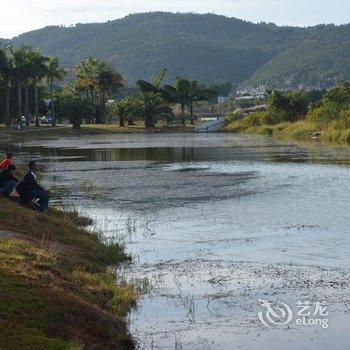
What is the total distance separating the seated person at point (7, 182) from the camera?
21.0m

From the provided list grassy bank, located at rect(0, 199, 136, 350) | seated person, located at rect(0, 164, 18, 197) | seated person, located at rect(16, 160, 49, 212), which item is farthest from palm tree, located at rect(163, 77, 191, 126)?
grassy bank, located at rect(0, 199, 136, 350)

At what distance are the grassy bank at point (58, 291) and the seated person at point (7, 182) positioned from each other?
11.0ft

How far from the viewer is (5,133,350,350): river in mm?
11258

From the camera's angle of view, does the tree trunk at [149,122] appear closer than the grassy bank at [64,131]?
No

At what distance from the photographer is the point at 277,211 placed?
23484mm

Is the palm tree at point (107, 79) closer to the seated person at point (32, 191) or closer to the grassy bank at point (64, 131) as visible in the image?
the grassy bank at point (64, 131)

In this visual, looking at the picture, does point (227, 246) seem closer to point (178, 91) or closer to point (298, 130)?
point (298, 130)

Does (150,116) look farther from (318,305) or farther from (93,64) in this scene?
(318,305)

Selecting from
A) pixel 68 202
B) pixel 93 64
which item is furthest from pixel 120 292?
pixel 93 64

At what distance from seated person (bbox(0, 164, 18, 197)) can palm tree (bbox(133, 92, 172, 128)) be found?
3562 inches

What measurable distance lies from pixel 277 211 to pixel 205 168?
18310 mm

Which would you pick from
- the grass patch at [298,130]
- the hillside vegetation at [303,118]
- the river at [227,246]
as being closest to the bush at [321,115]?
the hillside vegetation at [303,118]

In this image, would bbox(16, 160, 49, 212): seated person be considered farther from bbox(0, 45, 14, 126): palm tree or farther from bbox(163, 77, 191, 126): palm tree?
bbox(163, 77, 191, 126): palm tree

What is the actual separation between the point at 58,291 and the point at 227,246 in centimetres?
731
